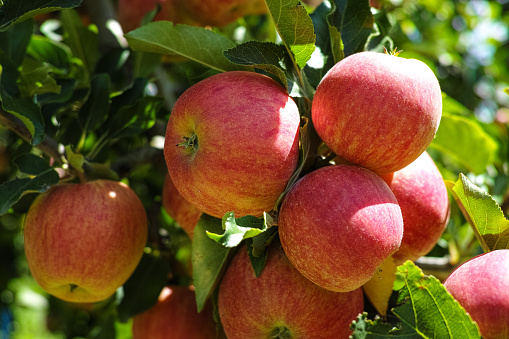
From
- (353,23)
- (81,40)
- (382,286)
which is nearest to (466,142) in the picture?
(353,23)

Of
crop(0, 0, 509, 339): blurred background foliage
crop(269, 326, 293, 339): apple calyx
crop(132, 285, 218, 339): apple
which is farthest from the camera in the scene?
crop(0, 0, 509, 339): blurred background foliage

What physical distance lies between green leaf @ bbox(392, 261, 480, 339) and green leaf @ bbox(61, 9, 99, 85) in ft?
3.75

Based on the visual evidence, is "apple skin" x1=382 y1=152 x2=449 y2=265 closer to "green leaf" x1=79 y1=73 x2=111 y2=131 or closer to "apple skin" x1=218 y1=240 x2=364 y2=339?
"apple skin" x1=218 y1=240 x2=364 y2=339

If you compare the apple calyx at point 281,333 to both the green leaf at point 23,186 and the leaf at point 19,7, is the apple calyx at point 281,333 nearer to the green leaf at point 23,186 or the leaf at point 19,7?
the green leaf at point 23,186

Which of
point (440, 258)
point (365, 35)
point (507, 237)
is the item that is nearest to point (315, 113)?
point (365, 35)

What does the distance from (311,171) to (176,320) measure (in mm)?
605

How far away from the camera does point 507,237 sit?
954 millimetres

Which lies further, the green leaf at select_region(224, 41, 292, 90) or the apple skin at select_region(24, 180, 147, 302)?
the apple skin at select_region(24, 180, 147, 302)

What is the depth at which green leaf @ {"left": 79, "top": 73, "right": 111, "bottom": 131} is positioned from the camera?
4.47 feet

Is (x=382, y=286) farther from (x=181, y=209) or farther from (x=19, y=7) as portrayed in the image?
(x=19, y=7)

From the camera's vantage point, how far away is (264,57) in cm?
97

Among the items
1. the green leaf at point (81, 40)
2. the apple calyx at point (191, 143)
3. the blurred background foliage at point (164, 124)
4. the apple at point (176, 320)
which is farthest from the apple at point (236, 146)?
the green leaf at point (81, 40)

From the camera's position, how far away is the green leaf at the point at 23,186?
1.09 meters

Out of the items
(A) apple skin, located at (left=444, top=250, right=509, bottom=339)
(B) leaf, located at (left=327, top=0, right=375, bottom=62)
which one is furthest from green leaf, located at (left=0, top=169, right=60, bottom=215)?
(A) apple skin, located at (left=444, top=250, right=509, bottom=339)
